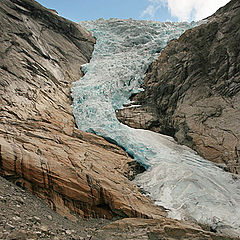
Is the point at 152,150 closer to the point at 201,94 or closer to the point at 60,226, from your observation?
the point at 201,94

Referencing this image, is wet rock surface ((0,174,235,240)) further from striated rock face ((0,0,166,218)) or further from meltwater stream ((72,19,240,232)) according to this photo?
meltwater stream ((72,19,240,232))

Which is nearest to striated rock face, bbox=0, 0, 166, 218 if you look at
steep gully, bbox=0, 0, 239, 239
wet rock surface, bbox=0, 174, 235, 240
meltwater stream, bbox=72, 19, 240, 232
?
steep gully, bbox=0, 0, 239, 239

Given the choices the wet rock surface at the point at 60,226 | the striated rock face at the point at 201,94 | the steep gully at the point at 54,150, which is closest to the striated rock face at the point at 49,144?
the steep gully at the point at 54,150

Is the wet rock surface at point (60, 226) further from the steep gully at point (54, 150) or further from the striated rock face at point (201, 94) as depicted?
the striated rock face at point (201, 94)

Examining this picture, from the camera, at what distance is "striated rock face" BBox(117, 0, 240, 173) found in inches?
353

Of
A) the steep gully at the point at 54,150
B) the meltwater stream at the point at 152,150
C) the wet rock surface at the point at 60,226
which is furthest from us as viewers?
the meltwater stream at the point at 152,150

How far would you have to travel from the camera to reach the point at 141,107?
1238 centimetres

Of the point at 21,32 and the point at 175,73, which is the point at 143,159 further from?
the point at 21,32

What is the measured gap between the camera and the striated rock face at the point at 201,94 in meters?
8.97

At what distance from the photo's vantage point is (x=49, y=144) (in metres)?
6.69

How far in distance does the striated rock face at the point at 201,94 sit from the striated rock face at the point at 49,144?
3362 millimetres

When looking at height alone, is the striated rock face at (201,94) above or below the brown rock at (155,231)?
above

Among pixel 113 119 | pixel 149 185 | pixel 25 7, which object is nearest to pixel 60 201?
pixel 149 185

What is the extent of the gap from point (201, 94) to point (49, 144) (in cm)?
752
